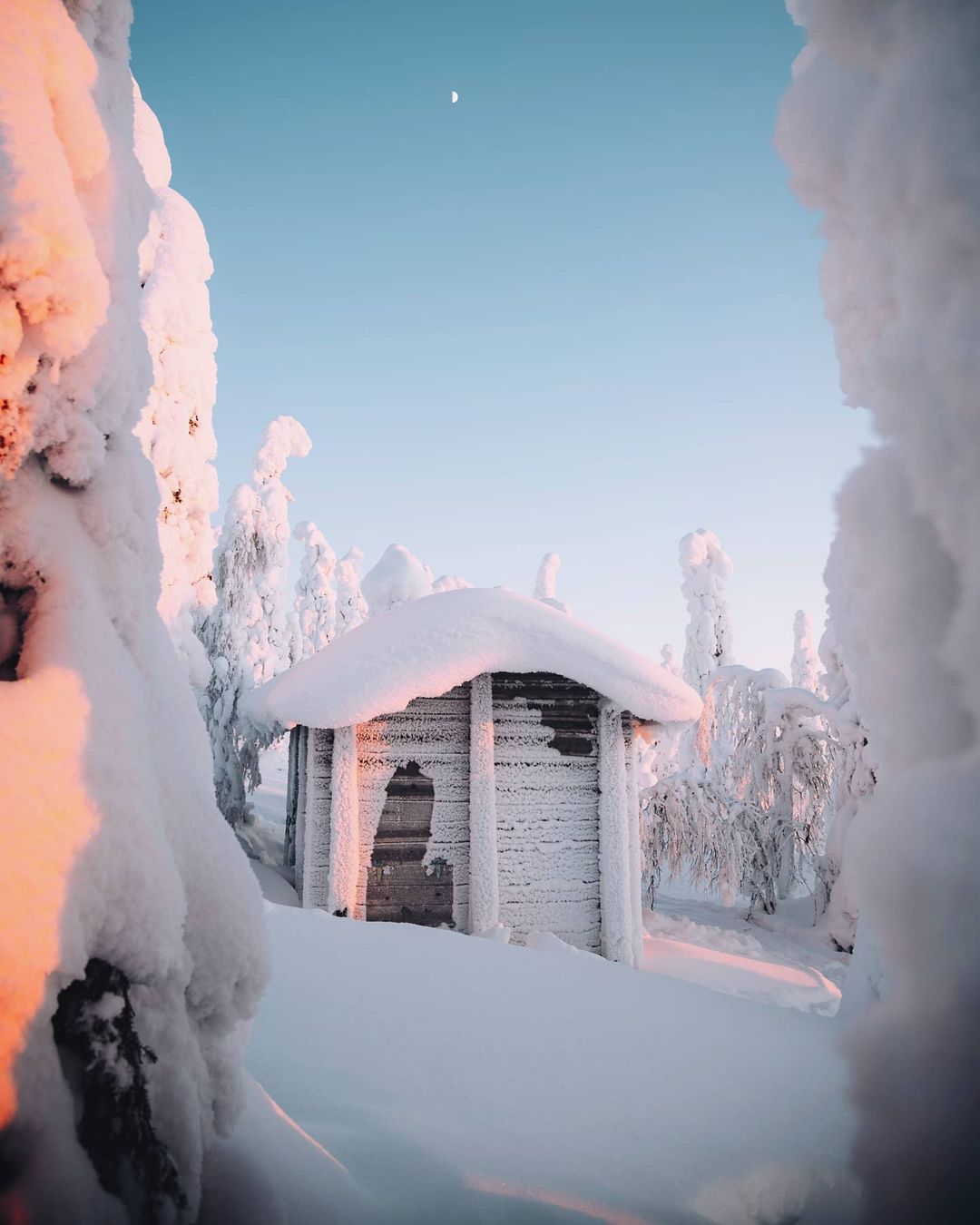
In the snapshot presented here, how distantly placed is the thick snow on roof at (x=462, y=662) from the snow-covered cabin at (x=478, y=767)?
1 centimetres

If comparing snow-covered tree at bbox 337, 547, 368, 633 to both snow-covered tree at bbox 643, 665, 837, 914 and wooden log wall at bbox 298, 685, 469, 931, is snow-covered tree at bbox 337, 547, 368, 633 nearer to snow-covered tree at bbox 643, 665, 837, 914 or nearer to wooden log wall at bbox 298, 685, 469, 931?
snow-covered tree at bbox 643, 665, 837, 914

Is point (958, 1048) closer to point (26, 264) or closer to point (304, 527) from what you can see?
point (26, 264)

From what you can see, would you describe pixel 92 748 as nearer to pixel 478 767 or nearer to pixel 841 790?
pixel 478 767

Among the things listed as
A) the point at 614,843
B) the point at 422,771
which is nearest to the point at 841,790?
the point at 614,843

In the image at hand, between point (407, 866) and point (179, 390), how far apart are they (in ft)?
25.8

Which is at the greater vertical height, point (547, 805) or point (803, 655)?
point (803, 655)

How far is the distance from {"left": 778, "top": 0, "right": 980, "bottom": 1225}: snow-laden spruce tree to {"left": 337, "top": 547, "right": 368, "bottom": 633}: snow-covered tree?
3727cm

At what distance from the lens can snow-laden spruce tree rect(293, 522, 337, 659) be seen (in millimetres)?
34562

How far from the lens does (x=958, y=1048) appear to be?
1113 mm

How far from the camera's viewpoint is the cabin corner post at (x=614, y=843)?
251 inches

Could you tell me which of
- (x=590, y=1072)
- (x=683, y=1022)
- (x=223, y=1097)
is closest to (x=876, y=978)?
(x=683, y=1022)

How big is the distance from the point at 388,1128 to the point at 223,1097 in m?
0.71

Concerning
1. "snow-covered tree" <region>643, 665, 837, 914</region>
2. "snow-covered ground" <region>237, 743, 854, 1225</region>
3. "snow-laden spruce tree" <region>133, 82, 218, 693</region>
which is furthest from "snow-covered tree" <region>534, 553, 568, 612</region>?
"snow-covered ground" <region>237, 743, 854, 1225</region>

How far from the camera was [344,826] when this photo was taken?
20.6 ft
